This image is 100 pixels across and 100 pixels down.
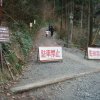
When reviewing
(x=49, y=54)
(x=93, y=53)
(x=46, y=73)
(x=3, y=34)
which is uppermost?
(x=3, y=34)

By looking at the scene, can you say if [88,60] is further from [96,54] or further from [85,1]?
[85,1]

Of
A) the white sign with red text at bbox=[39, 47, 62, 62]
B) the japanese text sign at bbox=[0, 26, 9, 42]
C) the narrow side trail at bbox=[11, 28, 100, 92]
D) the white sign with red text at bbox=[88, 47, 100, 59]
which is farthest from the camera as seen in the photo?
the white sign with red text at bbox=[88, 47, 100, 59]

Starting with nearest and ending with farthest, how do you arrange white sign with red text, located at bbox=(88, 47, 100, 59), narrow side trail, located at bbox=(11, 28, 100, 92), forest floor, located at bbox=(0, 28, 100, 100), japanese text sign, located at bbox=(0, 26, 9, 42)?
1. forest floor, located at bbox=(0, 28, 100, 100)
2. narrow side trail, located at bbox=(11, 28, 100, 92)
3. japanese text sign, located at bbox=(0, 26, 9, 42)
4. white sign with red text, located at bbox=(88, 47, 100, 59)

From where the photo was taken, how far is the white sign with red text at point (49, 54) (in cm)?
1797

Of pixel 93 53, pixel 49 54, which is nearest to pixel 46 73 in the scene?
pixel 49 54

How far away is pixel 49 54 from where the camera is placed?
18219 millimetres

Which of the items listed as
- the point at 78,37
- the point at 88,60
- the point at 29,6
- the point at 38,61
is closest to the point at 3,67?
the point at 38,61

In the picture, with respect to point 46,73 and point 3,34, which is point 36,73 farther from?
point 3,34

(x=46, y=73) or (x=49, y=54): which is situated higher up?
(x=49, y=54)

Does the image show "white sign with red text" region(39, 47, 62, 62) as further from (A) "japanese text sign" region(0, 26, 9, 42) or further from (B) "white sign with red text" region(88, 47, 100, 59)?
(A) "japanese text sign" region(0, 26, 9, 42)

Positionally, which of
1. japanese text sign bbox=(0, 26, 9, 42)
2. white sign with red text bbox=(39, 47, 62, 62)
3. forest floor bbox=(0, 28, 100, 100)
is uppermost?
japanese text sign bbox=(0, 26, 9, 42)

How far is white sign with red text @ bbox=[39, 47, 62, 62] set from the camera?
17969mm

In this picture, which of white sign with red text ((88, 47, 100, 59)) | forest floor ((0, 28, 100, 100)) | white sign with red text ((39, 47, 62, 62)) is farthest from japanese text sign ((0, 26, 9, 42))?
white sign with red text ((88, 47, 100, 59))

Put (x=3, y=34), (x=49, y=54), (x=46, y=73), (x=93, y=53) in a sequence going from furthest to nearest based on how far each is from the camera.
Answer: (x=93, y=53) → (x=49, y=54) → (x=46, y=73) → (x=3, y=34)
